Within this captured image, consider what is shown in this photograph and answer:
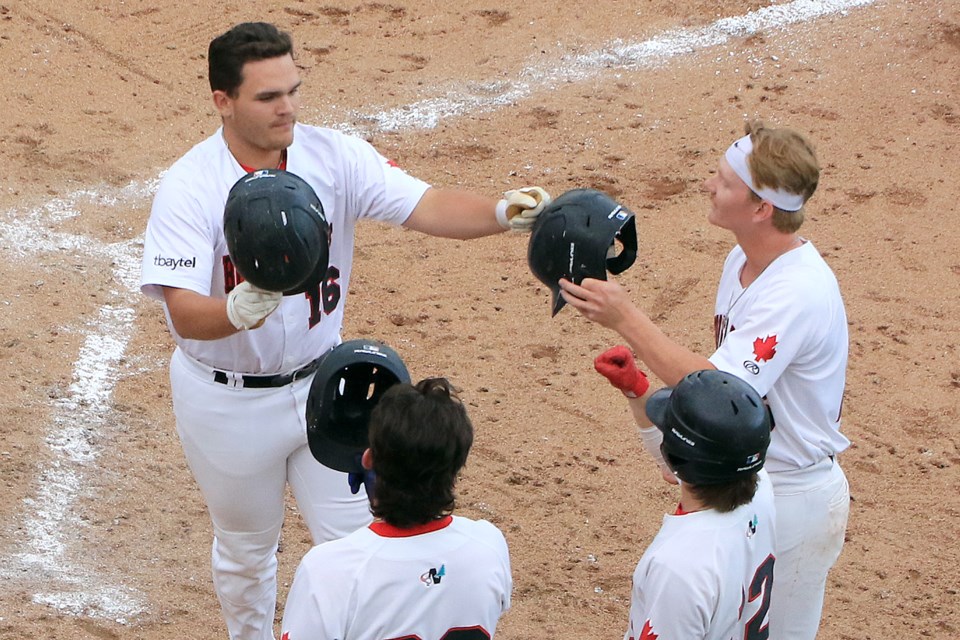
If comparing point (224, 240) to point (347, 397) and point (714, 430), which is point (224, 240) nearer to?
point (347, 397)

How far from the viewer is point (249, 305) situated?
3.55 m

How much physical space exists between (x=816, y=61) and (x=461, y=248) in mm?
3477

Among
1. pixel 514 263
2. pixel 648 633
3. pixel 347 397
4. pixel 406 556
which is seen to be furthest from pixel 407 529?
pixel 514 263

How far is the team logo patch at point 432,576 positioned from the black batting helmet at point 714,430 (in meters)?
0.64

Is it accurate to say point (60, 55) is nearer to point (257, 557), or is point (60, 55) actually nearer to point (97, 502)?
point (97, 502)

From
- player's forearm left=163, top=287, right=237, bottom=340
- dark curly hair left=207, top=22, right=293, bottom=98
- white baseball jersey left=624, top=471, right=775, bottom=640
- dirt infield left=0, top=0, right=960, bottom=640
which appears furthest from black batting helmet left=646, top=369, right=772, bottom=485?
dirt infield left=0, top=0, right=960, bottom=640

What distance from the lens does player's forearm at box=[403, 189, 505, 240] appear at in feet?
14.1

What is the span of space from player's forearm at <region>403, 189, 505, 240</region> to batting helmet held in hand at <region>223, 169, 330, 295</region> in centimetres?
84

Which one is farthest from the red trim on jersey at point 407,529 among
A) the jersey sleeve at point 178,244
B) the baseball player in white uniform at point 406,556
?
the jersey sleeve at point 178,244

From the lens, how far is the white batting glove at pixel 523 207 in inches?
158

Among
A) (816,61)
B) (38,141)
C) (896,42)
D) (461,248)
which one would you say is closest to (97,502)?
(461,248)

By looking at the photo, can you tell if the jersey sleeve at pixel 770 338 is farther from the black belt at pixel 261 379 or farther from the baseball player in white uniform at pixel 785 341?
the black belt at pixel 261 379

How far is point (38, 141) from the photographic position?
802cm

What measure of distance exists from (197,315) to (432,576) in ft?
4.21
